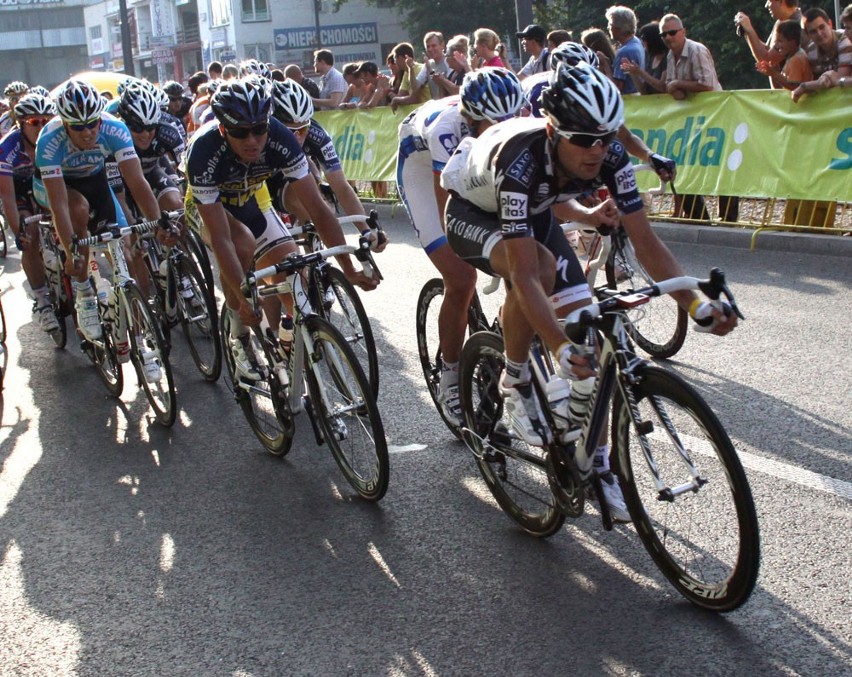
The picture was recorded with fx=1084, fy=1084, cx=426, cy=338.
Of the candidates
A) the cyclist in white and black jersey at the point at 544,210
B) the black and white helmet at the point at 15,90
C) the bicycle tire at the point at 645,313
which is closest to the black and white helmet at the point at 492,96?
the cyclist in white and black jersey at the point at 544,210

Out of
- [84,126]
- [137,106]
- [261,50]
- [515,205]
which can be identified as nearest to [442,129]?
[515,205]

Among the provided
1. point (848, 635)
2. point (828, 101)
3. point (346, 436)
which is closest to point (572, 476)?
point (848, 635)

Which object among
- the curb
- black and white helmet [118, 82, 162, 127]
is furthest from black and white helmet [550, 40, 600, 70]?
the curb

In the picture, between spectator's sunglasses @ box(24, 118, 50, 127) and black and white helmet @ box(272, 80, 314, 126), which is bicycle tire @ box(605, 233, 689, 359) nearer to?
black and white helmet @ box(272, 80, 314, 126)

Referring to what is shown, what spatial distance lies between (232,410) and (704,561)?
4056mm

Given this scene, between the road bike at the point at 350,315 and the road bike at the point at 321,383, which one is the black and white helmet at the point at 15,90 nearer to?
the road bike at the point at 350,315

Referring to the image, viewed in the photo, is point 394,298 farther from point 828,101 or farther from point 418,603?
point 418,603

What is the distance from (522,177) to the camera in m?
4.09

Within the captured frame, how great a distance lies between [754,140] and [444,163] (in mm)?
6091

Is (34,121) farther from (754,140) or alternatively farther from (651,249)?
(754,140)

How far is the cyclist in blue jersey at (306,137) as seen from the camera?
21.6 ft

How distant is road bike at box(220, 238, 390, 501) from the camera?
5082 mm

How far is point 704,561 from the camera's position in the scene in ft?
12.7

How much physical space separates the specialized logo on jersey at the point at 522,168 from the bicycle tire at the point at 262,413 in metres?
2.37
